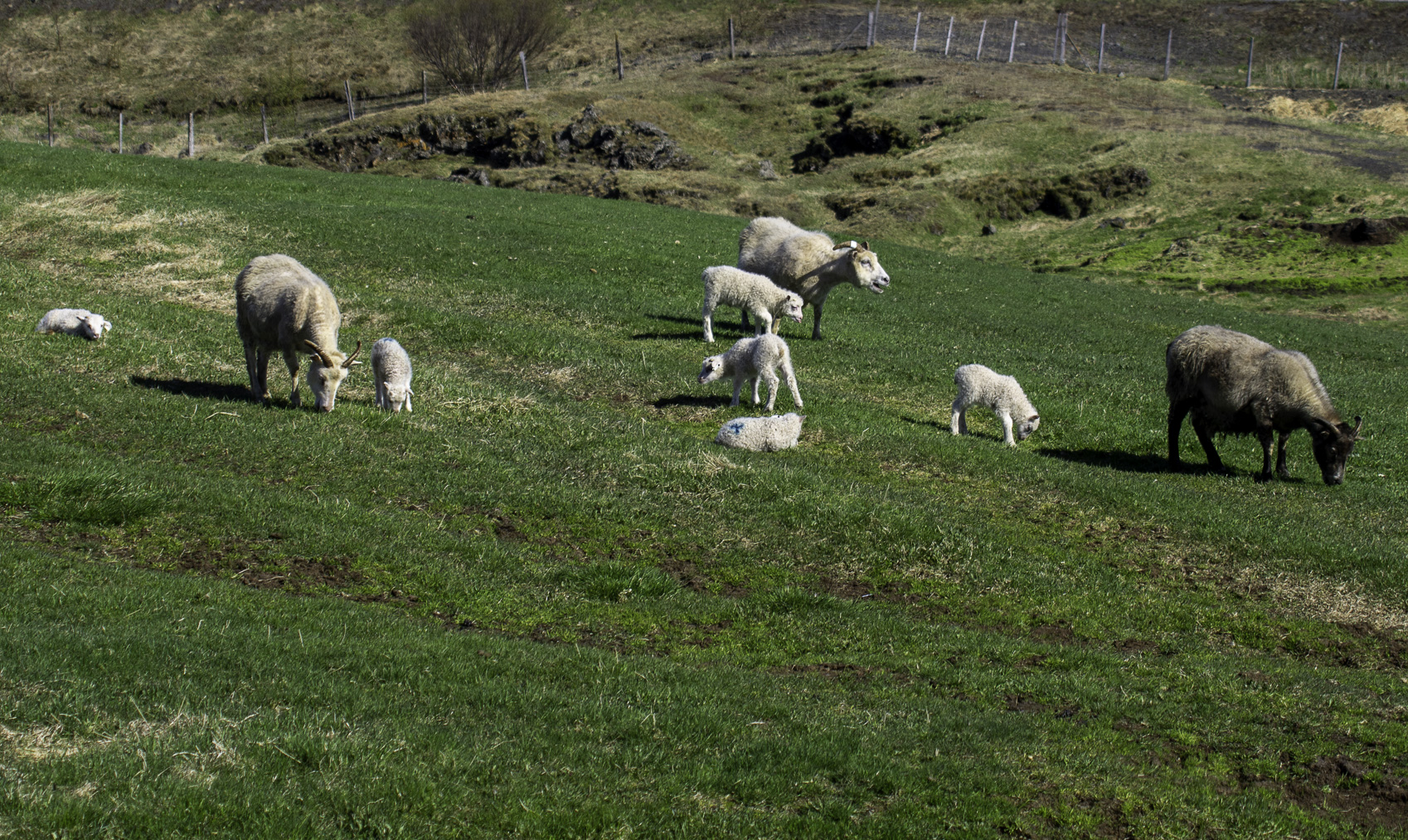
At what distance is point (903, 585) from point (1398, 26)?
87106mm

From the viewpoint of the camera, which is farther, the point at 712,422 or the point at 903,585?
the point at 712,422

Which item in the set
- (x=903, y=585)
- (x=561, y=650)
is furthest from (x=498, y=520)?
(x=903, y=585)

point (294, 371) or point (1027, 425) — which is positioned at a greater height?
point (294, 371)

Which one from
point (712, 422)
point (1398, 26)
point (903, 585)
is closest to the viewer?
point (903, 585)

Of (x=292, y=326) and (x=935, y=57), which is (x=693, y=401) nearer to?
(x=292, y=326)

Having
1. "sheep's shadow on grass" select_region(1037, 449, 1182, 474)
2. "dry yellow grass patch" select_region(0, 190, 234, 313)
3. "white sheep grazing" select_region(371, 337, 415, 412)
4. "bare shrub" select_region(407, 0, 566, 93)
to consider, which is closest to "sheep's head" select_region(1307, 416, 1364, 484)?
"sheep's shadow on grass" select_region(1037, 449, 1182, 474)

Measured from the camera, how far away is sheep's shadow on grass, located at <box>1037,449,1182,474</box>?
17000mm

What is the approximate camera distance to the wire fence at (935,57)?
7094cm

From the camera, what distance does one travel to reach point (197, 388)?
16250mm

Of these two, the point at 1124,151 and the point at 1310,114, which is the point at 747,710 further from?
the point at 1310,114

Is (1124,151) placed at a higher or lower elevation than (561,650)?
higher

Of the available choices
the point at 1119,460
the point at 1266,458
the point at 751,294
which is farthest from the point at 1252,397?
the point at 751,294

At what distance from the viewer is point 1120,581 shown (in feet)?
39.3

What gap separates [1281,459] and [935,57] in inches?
2493
